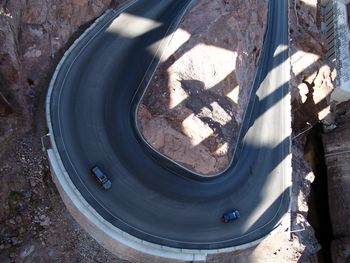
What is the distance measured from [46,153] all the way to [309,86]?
3239 centimetres

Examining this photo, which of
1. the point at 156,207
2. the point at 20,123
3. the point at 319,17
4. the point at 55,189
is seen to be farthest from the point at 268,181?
the point at 319,17

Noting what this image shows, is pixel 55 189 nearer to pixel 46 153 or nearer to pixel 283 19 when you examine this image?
pixel 46 153

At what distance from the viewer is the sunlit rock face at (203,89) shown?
32906 millimetres

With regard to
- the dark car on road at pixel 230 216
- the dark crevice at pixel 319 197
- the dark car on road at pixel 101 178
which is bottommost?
the dark crevice at pixel 319 197

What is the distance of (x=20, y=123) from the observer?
3036 cm

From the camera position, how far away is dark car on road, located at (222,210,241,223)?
32594mm

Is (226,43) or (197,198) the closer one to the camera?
(197,198)

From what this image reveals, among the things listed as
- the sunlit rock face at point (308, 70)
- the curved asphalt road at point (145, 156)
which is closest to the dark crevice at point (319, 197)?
the sunlit rock face at point (308, 70)

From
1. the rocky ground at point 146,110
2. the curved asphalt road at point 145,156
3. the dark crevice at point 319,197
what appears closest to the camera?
the rocky ground at point 146,110

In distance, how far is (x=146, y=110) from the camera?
3347cm

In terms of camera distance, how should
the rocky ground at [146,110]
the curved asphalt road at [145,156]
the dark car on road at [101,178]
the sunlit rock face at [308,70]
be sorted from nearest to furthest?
1. the rocky ground at [146,110]
2. the dark car on road at [101,178]
3. the curved asphalt road at [145,156]
4. the sunlit rock face at [308,70]

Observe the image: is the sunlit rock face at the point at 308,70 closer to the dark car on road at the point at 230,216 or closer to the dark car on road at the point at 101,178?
the dark car on road at the point at 230,216

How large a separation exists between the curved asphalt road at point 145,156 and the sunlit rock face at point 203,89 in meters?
1.10

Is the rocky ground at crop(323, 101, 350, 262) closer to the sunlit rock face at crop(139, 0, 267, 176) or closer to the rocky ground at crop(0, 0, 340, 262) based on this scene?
the rocky ground at crop(0, 0, 340, 262)
